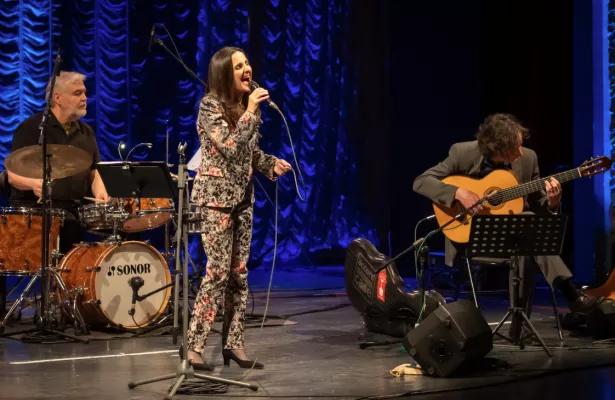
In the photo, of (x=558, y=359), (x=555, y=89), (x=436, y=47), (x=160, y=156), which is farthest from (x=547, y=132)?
(x=558, y=359)

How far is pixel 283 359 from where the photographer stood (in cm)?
525

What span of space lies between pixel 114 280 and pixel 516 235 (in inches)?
112

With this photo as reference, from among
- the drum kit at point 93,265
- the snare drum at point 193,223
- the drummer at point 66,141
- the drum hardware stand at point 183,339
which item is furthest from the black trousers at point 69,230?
the drum hardware stand at point 183,339

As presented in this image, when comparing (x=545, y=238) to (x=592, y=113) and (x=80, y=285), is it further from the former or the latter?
(x=592, y=113)

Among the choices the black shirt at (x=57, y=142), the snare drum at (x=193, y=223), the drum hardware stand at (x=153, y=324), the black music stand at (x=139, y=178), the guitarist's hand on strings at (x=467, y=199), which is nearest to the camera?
the snare drum at (x=193, y=223)

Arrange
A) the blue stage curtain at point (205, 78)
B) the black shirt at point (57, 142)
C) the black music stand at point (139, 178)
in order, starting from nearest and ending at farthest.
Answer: the black music stand at point (139, 178) → the black shirt at point (57, 142) → the blue stage curtain at point (205, 78)

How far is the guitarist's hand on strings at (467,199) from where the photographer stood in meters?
5.59

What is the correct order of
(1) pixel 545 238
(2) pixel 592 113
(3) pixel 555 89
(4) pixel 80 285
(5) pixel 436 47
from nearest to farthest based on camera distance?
(1) pixel 545 238, (4) pixel 80 285, (2) pixel 592 113, (3) pixel 555 89, (5) pixel 436 47

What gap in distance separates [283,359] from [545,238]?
1.68 m

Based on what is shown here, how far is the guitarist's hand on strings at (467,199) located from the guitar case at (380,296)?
63cm

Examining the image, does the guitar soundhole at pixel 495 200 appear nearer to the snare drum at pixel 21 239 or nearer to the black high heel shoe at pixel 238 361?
the black high heel shoe at pixel 238 361

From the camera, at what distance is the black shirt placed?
21.6ft

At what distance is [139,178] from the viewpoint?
15.1 ft

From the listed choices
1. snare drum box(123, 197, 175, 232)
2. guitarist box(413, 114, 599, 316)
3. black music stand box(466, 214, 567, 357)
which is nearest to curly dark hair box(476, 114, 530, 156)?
guitarist box(413, 114, 599, 316)
